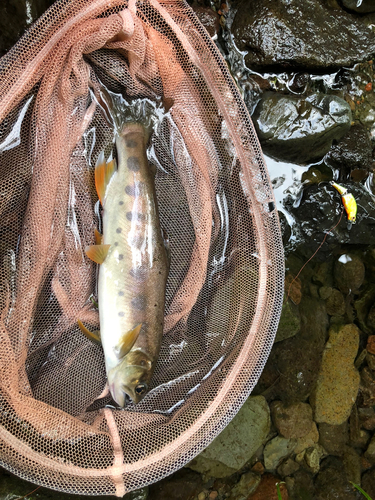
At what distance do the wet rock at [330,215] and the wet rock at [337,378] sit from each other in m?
0.91

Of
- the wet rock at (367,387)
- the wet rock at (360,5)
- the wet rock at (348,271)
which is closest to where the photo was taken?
the wet rock at (360,5)

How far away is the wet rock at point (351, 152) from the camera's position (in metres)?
3.23

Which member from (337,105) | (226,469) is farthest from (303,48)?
(226,469)

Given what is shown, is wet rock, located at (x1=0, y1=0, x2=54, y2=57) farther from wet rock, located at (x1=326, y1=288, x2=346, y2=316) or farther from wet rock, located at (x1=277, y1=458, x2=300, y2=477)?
wet rock, located at (x1=277, y1=458, x2=300, y2=477)

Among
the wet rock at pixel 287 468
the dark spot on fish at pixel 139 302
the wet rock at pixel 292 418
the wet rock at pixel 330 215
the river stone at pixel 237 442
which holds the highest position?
the dark spot on fish at pixel 139 302

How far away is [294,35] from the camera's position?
299cm

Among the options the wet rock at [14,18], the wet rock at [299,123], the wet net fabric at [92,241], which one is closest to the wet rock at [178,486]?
the wet net fabric at [92,241]

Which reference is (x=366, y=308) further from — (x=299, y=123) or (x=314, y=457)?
(x=299, y=123)

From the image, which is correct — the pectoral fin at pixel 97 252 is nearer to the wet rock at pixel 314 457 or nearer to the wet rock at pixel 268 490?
the wet rock at pixel 268 490

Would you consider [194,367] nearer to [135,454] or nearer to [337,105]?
[135,454]

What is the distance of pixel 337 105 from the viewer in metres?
3.10

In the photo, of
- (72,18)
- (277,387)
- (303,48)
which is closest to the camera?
(72,18)

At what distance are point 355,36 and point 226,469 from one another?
3873mm

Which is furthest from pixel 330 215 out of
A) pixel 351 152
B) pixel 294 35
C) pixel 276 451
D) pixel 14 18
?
pixel 14 18
